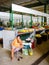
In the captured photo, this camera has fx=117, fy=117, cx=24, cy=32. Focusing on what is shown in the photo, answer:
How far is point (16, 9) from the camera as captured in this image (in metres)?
4.37

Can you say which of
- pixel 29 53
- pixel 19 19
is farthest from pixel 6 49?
pixel 19 19

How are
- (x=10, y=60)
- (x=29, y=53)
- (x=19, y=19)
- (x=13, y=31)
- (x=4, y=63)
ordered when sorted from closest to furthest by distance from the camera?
(x=4, y=63), (x=10, y=60), (x=29, y=53), (x=13, y=31), (x=19, y=19)

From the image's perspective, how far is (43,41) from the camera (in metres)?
6.14

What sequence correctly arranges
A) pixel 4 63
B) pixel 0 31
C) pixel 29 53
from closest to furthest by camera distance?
pixel 4 63
pixel 29 53
pixel 0 31

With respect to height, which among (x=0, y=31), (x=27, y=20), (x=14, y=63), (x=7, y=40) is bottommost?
(x=14, y=63)

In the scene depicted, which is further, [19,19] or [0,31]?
[19,19]

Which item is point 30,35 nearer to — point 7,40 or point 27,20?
point 7,40

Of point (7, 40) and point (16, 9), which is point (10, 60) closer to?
point (7, 40)

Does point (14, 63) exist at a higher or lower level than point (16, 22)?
lower

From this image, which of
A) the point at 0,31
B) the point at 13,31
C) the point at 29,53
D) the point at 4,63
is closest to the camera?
the point at 4,63

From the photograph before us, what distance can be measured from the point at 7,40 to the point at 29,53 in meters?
1.11

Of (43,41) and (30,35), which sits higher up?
(30,35)

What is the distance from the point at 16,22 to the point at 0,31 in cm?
213

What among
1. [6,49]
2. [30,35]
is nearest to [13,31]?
[6,49]
